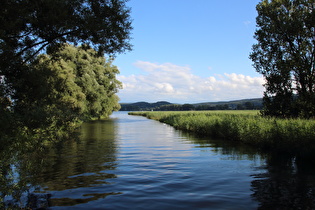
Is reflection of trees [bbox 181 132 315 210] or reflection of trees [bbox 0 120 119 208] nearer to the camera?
reflection of trees [bbox 0 120 119 208]

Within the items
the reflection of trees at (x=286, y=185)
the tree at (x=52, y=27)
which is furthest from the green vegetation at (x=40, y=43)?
the reflection of trees at (x=286, y=185)

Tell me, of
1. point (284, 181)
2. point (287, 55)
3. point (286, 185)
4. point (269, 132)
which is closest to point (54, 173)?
point (286, 185)

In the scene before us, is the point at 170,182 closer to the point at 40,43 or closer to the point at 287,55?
the point at 40,43

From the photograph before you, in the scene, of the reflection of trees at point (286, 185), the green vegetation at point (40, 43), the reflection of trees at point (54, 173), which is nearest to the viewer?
the reflection of trees at point (54, 173)

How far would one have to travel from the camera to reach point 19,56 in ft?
43.6

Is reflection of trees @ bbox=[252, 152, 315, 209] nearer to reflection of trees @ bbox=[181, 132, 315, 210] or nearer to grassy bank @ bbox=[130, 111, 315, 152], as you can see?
reflection of trees @ bbox=[181, 132, 315, 210]

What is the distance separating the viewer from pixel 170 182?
1023 cm

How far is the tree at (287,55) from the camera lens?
25188mm

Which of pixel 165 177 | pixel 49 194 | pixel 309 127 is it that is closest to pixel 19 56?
pixel 49 194

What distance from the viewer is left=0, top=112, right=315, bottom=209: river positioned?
786 centimetres

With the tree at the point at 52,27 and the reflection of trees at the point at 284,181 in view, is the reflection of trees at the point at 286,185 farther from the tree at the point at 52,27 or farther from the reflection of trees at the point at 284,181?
the tree at the point at 52,27

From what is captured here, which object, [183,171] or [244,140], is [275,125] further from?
[183,171]

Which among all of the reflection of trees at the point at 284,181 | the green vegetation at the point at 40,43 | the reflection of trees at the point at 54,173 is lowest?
the reflection of trees at the point at 284,181

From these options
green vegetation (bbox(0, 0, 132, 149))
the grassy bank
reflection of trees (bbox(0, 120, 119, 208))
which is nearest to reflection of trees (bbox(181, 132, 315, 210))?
the grassy bank
